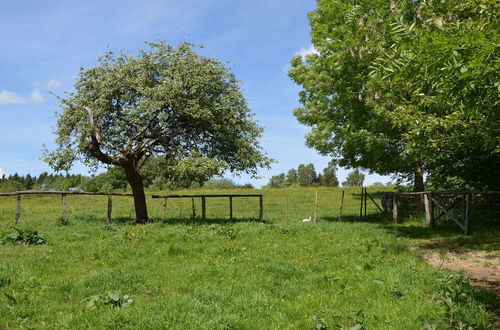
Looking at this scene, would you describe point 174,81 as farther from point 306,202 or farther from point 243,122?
point 306,202

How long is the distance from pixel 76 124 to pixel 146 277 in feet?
49.9

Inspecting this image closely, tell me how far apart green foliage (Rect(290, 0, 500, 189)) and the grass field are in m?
4.54

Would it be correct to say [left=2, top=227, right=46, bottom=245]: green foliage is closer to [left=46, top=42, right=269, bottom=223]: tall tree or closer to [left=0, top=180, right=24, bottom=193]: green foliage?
[left=46, top=42, right=269, bottom=223]: tall tree

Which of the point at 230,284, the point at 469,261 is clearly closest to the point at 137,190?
the point at 230,284

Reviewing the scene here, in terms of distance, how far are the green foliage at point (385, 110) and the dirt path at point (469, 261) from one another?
13.0 ft

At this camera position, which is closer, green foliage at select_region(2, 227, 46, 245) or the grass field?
the grass field

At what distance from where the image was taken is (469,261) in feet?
45.4

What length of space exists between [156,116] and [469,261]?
16666 millimetres

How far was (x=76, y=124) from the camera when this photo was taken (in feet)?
74.6

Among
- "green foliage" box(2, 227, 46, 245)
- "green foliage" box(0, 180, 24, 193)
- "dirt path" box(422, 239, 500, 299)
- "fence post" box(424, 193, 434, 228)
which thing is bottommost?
"dirt path" box(422, 239, 500, 299)

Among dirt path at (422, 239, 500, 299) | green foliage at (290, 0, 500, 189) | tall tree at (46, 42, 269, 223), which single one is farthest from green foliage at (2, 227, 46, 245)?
dirt path at (422, 239, 500, 299)

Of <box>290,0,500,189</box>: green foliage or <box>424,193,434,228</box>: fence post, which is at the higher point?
<box>290,0,500,189</box>: green foliage

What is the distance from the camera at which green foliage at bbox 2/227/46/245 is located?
15781 mm

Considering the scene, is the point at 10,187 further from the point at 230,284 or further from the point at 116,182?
the point at 230,284
